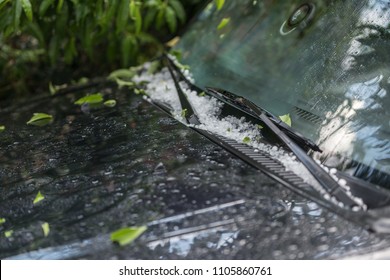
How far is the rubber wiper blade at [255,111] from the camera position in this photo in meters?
1.79

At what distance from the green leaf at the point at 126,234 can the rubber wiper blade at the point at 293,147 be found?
21.3 inches

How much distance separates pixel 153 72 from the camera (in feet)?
9.49

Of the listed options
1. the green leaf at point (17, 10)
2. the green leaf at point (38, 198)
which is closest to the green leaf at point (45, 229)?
the green leaf at point (38, 198)

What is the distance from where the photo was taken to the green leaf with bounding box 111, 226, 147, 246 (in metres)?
1.41

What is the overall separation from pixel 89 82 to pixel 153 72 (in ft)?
1.22

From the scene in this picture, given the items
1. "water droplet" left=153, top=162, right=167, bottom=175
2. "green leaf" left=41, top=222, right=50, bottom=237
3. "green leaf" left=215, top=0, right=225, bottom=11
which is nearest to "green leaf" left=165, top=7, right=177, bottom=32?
"green leaf" left=215, top=0, right=225, bottom=11

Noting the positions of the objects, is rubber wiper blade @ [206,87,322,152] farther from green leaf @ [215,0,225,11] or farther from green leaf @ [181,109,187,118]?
green leaf @ [215,0,225,11]

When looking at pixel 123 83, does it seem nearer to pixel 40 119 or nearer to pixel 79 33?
pixel 40 119

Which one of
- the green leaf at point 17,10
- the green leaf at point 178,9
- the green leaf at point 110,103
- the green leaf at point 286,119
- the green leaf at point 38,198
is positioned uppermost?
the green leaf at point 178,9

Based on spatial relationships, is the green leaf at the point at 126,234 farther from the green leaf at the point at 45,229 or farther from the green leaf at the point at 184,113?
the green leaf at the point at 184,113

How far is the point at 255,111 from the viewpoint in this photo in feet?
6.57

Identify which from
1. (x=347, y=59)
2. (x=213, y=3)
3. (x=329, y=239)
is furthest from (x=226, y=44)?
(x=329, y=239)

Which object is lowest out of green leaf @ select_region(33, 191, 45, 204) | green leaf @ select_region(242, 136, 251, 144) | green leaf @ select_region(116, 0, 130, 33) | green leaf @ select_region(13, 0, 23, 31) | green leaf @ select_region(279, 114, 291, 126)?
green leaf @ select_region(33, 191, 45, 204)

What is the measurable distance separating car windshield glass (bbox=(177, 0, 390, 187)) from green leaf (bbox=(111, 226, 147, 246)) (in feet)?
2.16
